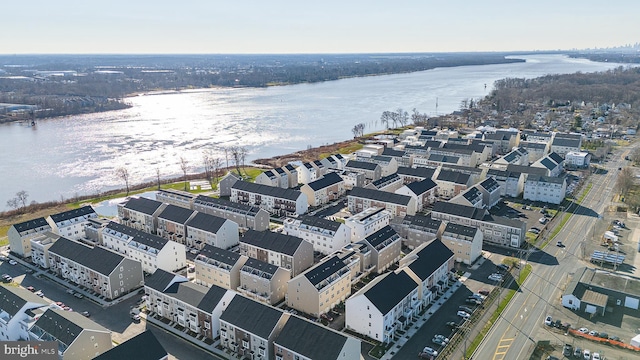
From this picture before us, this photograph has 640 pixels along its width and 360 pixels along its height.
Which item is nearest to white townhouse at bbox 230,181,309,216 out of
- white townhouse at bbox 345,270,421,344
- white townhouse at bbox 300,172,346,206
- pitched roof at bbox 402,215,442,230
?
white townhouse at bbox 300,172,346,206

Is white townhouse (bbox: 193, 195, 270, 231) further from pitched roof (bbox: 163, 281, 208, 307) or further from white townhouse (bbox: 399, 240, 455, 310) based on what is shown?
white townhouse (bbox: 399, 240, 455, 310)

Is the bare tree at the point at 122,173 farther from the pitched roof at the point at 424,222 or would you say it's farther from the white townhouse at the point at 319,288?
the pitched roof at the point at 424,222

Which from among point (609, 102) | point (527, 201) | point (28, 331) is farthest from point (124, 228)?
point (609, 102)

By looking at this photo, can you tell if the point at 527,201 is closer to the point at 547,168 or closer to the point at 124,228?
the point at 547,168

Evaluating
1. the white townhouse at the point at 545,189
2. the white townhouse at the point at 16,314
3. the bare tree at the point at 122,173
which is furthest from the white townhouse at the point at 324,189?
the white townhouse at the point at 16,314

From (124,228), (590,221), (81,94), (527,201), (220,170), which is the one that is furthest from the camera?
(81,94)

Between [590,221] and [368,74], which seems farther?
[368,74]

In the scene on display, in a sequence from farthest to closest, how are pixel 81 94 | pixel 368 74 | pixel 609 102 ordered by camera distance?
A: pixel 368 74, pixel 81 94, pixel 609 102
